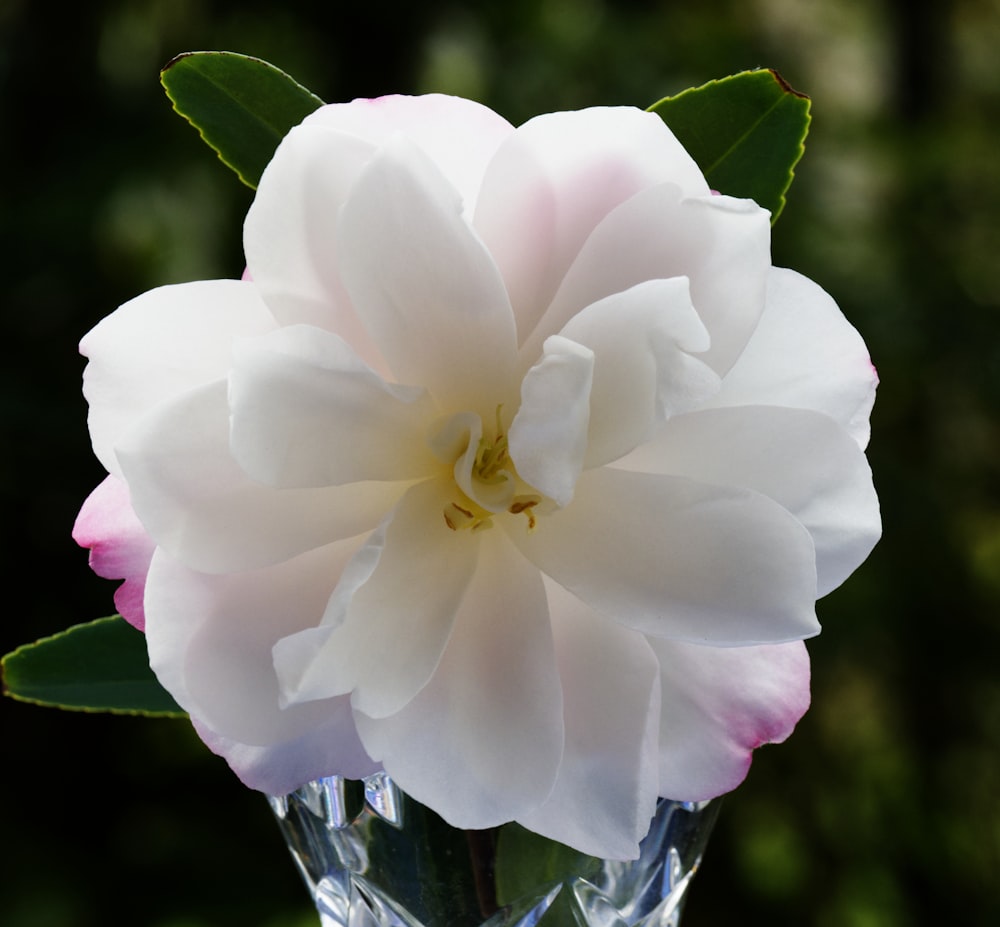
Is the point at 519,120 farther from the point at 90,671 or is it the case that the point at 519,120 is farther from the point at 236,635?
the point at 236,635

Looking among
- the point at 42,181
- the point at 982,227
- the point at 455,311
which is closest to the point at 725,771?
the point at 455,311

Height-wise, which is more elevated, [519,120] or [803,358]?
[803,358]

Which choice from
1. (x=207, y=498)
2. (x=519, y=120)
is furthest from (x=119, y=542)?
(x=519, y=120)

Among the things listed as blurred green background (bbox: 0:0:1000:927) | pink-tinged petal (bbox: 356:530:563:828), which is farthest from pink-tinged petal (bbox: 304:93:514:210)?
blurred green background (bbox: 0:0:1000:927)

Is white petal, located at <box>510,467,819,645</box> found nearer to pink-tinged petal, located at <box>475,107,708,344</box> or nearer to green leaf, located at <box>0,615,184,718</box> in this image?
pink-tinged petal, located at <box>475,107,708,344</box>

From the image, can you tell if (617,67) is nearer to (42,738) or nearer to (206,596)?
(42,738)

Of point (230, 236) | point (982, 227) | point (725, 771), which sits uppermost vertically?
point (725, 771)

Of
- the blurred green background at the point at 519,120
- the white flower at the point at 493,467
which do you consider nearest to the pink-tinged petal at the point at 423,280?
the white flower at the point at 493,467
